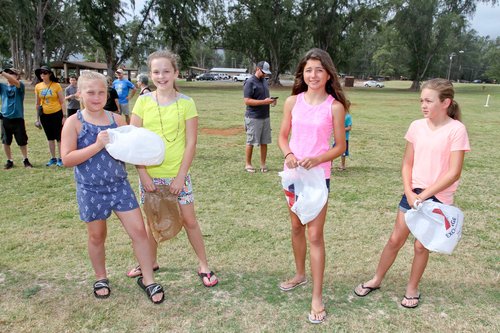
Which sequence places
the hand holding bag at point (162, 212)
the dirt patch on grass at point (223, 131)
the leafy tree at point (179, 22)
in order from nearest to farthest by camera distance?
the hand holding bag at point (162, 212) < the dirt patch on grass at point (223, 131) < the leafy tree at point (179, 22)

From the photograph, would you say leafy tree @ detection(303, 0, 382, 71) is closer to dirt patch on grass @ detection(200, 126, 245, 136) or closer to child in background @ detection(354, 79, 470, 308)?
dirt patch on grass @ detection(200, 126, 245, 136)

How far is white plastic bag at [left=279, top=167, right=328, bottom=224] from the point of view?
255 cm

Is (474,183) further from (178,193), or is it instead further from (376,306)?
(178,193)

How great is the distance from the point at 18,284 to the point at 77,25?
47.2 meters

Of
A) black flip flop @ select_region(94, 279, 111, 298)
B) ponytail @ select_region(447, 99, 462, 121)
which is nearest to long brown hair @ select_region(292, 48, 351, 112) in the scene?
ponytail @ select_region(447, 99, 462, 121)

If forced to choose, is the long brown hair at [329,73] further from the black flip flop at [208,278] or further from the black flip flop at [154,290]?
the black flip flop at [154,290]

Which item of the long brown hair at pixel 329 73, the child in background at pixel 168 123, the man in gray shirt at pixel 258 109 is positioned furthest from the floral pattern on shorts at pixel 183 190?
the man in gray shirt at pixel 258 109

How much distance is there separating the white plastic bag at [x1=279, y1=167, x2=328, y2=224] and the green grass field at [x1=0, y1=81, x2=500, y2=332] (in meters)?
0.74

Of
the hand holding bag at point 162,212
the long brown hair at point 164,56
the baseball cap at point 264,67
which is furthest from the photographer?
the baseball cap at point 264,67

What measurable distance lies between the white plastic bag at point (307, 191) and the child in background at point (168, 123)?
74 centimetres

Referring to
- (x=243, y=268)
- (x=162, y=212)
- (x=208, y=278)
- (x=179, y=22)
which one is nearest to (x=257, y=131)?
(x=243, y=268)

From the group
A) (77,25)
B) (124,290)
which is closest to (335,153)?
(124,290)

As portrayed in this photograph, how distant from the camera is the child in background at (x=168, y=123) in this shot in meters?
2.73

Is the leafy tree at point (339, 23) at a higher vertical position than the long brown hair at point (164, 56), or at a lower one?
higher
